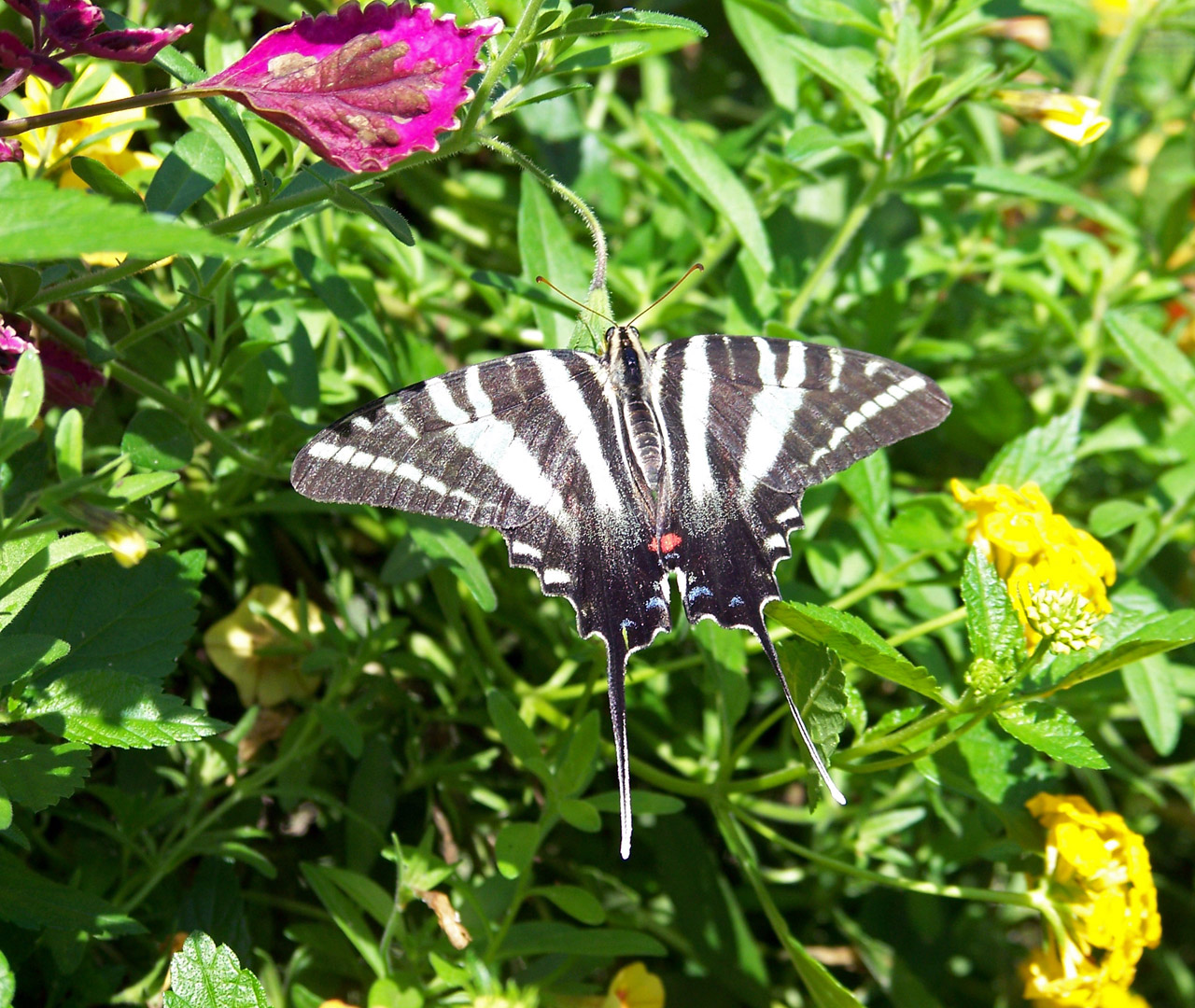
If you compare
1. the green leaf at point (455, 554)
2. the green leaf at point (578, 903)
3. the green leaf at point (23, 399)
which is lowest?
the green leaf at point (578, 903)

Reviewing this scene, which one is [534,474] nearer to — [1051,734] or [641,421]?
[641,421]

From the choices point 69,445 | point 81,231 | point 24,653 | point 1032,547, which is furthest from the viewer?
point 1032,547

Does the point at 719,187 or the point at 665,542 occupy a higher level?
the point at 719,187

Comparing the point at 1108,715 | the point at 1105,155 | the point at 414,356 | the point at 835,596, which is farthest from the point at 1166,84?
the point at 414,356

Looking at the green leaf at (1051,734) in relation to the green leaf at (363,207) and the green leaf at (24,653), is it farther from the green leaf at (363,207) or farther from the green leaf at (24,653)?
the green leaf at (24,653)

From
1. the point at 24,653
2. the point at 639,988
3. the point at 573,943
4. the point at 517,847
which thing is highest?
the point at 24,653

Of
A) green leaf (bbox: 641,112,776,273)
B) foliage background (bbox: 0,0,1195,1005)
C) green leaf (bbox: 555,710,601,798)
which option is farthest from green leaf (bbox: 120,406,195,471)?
green leaf (bbox: 641,112,776,273)

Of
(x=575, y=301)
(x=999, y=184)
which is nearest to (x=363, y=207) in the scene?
(x=575, y=301)

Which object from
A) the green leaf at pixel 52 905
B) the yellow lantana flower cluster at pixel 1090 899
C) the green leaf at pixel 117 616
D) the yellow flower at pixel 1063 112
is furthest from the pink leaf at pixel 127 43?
the yellow lantana flower cluster at pixel 1090 899
